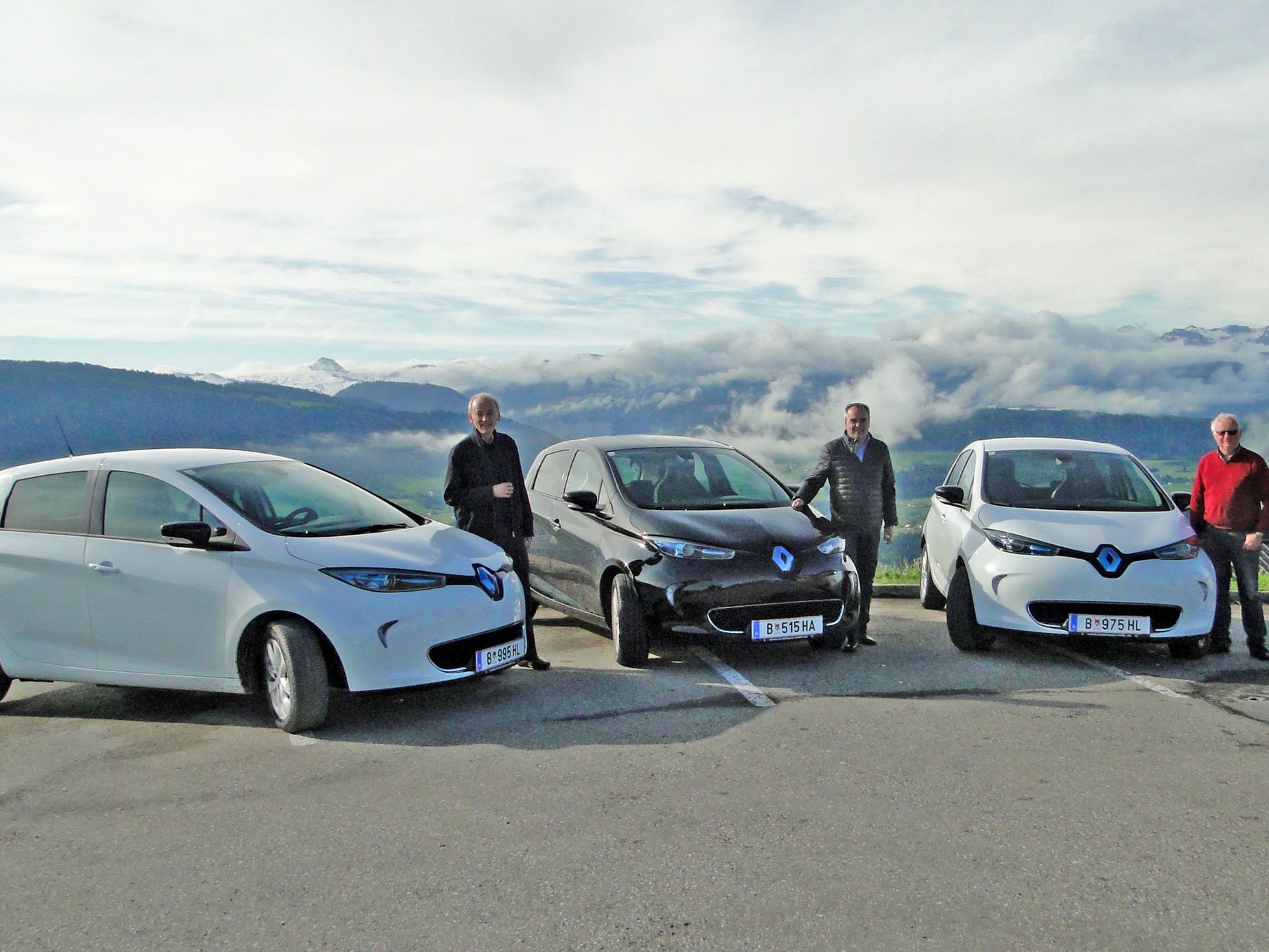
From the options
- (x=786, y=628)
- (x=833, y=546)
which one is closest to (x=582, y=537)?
→ (x=786, y=628)

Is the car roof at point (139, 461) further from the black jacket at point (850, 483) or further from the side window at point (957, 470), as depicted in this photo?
the side window at point (957, 470)

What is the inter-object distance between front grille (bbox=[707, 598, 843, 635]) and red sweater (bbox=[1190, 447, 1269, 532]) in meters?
3.07

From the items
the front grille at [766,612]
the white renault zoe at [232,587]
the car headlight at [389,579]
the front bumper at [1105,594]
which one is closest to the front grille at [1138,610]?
the front bumper at [1105,594]

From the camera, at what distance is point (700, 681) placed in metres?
7.18

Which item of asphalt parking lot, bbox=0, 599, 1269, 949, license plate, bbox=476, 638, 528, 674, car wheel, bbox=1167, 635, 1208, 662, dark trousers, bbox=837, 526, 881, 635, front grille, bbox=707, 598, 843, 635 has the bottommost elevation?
asphalt parking lot, bbox=0, 599, 1269, 949

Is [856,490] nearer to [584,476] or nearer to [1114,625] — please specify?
[1114,625]

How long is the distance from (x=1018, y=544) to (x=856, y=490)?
1.28 meters

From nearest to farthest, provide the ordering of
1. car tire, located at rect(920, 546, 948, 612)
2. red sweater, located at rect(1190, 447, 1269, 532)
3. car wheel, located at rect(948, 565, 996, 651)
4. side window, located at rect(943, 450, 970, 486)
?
1. car wheel, located at rect(948, 565, 996, 651)
2. red sweater, located at rect(1190, 447, 1269, 532)
3. side window, located at rect(943, 450, 970, 486)
4. car tire, located at rect(920, 546, 948, 612)

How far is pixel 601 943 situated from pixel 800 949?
60 centimetres

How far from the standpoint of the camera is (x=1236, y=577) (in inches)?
326

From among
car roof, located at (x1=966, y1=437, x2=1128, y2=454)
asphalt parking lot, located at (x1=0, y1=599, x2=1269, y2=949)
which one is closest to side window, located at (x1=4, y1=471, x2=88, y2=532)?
asphalt parking lot, located at (x1=0, y1=599, x2=1269, y2=949)

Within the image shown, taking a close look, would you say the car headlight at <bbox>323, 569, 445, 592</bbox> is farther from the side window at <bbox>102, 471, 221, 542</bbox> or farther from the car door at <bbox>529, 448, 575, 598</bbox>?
the car door at <bbox>529, 448, 575, 598</bbox>

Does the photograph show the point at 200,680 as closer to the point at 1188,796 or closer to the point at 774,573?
the point at 774,573

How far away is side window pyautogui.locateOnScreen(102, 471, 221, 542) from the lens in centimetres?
643
